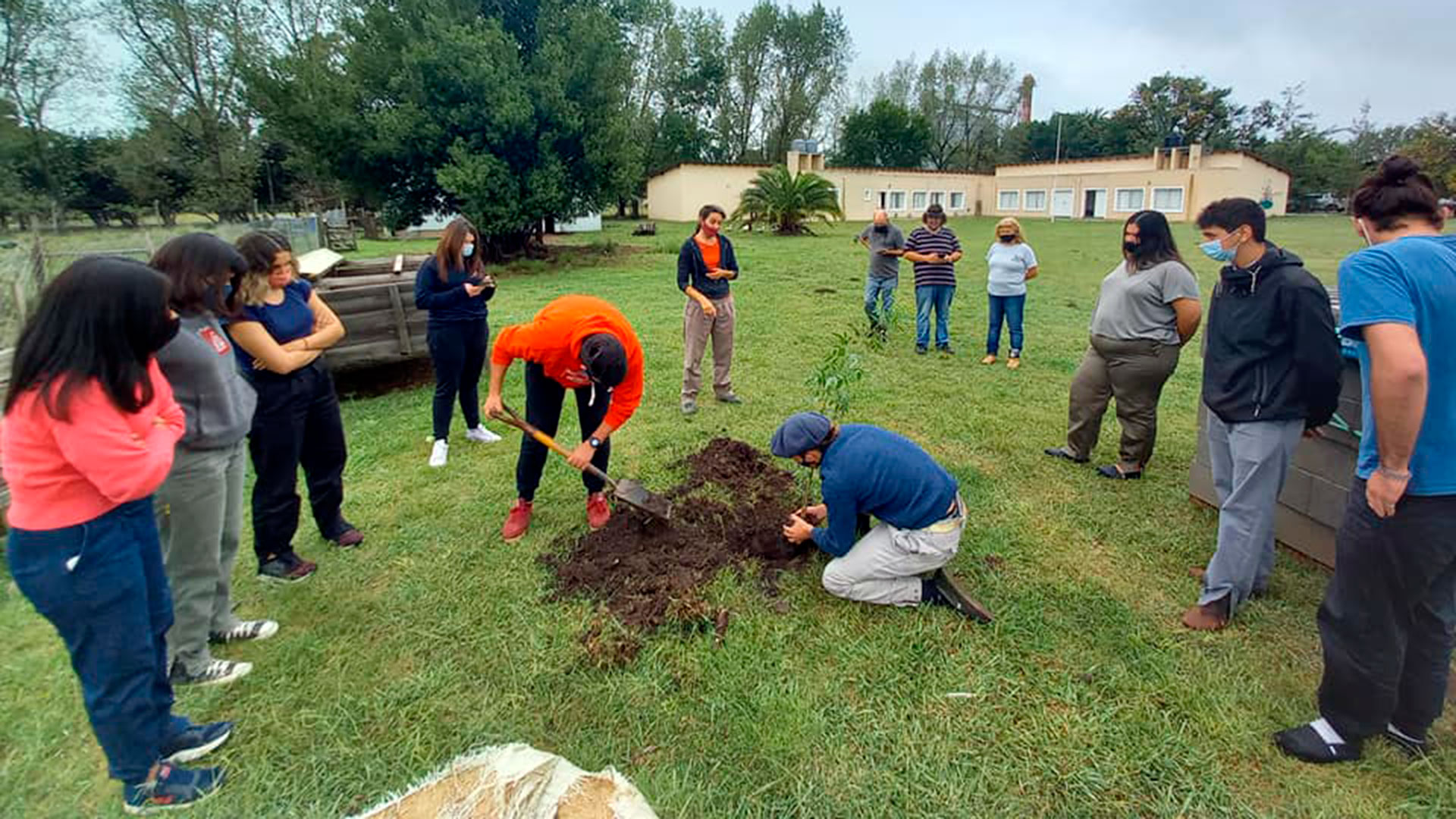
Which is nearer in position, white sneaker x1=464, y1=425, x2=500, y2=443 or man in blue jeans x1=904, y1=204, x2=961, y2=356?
white sneaker x1=464, y1=425, x2=500, y2=443

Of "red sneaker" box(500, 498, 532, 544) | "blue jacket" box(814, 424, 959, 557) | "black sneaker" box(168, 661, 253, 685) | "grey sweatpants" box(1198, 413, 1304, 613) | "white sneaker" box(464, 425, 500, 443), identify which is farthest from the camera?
"white sneaker" box(464, 425, 500, 443)

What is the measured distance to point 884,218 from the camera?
787cm

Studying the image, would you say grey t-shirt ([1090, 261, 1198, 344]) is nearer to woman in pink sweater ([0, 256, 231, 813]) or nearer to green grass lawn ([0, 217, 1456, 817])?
green grass lawn ([0, 217, 1456, 817])

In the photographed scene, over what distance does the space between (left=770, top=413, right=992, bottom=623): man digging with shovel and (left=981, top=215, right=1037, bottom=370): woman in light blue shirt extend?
14.6 ft

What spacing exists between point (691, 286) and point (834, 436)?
314 centimetres

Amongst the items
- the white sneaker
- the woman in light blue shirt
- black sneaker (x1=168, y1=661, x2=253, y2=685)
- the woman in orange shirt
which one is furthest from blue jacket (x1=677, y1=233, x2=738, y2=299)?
black sneaker (x1=168, y1=661, x2=253, y2=685)

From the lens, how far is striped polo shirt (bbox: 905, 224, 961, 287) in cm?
745

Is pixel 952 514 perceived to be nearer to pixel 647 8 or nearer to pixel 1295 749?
pixel 1295 749

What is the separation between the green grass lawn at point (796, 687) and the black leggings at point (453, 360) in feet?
2.39

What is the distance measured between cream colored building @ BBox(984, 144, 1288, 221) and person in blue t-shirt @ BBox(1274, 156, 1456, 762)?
33666 millimetres

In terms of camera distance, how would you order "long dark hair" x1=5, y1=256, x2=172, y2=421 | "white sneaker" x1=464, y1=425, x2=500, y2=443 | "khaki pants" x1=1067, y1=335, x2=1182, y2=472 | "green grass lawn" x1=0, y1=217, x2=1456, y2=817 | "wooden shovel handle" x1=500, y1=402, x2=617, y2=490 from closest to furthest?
"long dark hair" x1=5, y1=256, x2=172, y2=421 → "green grass lawn" x1=0, y1=217, x2=1456, y2=817 → "wooden shovel handle" x1=500, y1=402, x2=617, y2=490 → "khaki pants" x1=1067, y1=335, x2=1182, y2=472 → "white sneaker" x1=464, y1=425, x2=500, y2=443

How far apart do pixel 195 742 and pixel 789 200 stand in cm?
2276

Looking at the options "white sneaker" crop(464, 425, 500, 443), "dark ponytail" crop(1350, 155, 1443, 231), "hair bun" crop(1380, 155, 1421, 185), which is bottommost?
"white sneaker" crop(464, 425, 500, 443)

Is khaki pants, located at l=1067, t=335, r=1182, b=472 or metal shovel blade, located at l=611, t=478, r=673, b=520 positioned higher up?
khaki pants, located at l=1067, t=335, r=1182, b=472
